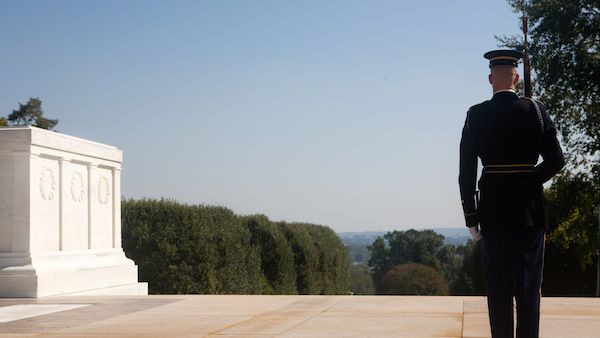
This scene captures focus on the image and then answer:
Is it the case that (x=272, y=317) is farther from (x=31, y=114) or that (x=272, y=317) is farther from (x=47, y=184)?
(x=31, y=114)

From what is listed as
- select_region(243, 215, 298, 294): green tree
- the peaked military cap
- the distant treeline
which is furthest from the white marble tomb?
select_region(243, 215, 298, 294): green tree

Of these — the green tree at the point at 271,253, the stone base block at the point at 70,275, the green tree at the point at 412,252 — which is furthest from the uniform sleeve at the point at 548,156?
Result: the green tree at the point at 412,252

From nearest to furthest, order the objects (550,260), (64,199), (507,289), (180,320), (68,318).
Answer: (507,289)
(180,320)
(68,318)
(64,199)
(550,260)

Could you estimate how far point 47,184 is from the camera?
1266 centimetres

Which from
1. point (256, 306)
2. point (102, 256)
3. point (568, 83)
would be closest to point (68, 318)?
point (256, 306)

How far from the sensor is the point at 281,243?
33.2 metres

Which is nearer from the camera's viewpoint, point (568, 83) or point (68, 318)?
point (68, 318)

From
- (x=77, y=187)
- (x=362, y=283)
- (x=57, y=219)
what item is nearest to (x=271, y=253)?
(x=77, y=187)

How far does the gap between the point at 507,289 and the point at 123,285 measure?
1088 centimetres

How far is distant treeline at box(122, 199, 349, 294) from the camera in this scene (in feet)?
86.7

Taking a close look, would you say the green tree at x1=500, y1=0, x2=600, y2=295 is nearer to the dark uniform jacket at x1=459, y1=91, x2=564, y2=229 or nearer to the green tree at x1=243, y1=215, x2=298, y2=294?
the green tree at x1=243, y1=215, x2=298, y2=294

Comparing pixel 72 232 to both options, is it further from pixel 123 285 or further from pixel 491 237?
pixel 491 237

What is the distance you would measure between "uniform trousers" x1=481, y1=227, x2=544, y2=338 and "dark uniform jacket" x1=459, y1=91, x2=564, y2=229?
4.2 inches

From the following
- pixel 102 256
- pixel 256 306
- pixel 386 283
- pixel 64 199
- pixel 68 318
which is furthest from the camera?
pixel 386 283
